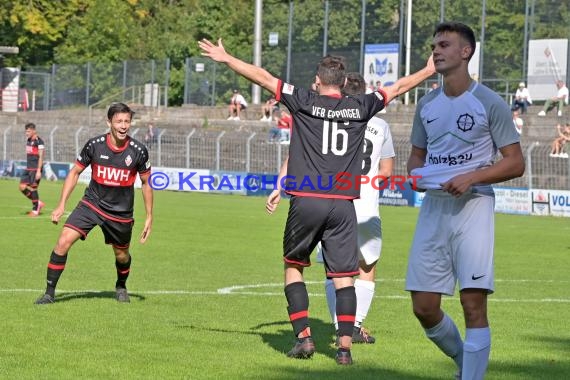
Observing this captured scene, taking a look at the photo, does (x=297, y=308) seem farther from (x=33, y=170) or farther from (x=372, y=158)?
(x=33, y=170)

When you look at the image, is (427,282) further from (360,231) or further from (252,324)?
(252,324)

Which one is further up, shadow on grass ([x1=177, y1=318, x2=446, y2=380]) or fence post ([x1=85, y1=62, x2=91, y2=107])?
fence post ([x1=85, y1=62, x2=91, y2=107])

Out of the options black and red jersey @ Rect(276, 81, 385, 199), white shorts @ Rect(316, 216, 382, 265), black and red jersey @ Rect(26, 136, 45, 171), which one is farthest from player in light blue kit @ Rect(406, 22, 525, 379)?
black and red jersey @ Rect(26, 136, 45, 171)

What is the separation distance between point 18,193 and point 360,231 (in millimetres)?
27420

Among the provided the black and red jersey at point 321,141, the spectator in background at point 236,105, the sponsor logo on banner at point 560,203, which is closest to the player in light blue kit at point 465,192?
the black and red jersey at point 321,141

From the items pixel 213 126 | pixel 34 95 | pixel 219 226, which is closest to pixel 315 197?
pixel 219 226

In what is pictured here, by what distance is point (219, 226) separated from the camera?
81.8ft

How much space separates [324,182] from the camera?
8.88m

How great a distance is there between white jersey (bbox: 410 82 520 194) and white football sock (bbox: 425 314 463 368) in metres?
0.91

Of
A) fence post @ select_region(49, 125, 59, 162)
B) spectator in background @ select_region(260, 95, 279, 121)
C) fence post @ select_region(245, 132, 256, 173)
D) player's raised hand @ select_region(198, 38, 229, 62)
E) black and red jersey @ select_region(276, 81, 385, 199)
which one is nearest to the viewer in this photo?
player's raised hand @ select_region(198, 38, 229, 62)

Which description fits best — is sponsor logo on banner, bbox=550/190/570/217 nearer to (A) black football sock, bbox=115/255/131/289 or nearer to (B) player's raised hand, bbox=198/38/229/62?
(A) black football sock, bbox=115/255/131/289

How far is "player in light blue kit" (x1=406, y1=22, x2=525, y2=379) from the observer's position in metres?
7.28

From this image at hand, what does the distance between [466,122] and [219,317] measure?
15.1 feet

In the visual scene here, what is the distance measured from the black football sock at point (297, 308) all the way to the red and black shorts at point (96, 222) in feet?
Result: 11.7
